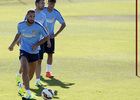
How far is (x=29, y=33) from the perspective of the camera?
9625 millimetres

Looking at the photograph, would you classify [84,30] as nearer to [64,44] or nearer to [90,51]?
[64,44]

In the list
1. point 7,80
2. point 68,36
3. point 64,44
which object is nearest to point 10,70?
point 7,80

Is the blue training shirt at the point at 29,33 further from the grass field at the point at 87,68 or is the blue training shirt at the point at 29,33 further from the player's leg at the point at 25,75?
the grass field at the point at 87,68

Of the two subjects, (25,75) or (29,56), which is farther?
(29,56)

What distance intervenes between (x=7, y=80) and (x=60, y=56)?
4927 mm

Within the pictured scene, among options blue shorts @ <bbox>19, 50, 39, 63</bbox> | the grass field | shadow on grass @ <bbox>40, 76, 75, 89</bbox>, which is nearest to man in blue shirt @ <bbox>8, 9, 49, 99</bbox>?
blue shorts @ <bbox>19, 50, 39, 63</bbox>

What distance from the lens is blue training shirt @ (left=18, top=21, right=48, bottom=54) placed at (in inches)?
378

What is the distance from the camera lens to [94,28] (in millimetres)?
28312

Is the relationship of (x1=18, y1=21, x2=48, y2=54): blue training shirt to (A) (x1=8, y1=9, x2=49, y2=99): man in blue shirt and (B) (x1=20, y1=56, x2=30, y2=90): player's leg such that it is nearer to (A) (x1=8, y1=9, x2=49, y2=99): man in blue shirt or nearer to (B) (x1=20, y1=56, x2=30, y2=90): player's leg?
(A) (x1=8, y1=9, x2=49, y2=99): man in blue shirt

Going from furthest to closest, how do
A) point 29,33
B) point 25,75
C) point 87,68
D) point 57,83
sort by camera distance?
point 87,68
point 57,83
point 29,33
point 25,75

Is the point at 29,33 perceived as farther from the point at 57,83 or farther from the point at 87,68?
the point at 87,68

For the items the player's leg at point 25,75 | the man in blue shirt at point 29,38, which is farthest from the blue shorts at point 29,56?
the player's leg at point 25,75

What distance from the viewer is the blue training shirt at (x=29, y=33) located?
31.5 feet

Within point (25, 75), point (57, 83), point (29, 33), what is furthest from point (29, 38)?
point (57, 83)
